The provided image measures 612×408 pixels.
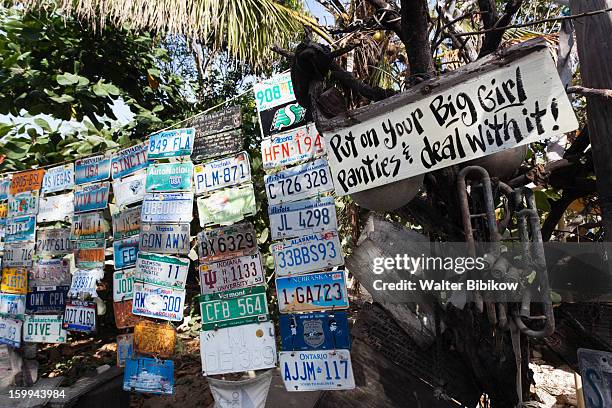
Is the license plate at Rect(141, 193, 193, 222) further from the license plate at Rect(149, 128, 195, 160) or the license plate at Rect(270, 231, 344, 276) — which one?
the license plate at Rect(270, 231, 344, 276)

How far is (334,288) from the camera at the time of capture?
2656mm

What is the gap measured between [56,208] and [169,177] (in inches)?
64.8

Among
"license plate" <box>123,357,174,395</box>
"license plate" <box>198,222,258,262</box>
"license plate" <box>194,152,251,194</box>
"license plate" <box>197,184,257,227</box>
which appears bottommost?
"license plate" <box>123,357,174,395</box>

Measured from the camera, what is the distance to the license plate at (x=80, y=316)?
12.6 ft

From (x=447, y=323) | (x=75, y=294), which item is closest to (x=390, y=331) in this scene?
(x=447, y=323)

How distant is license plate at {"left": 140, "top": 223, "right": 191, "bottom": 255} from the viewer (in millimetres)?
3301

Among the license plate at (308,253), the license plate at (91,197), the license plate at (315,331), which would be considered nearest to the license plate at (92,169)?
the license plate at (91,197)

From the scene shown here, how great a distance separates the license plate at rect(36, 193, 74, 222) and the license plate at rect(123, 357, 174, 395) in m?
1.69

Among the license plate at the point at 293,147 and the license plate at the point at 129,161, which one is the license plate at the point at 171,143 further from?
the license plate at the point at 293,147

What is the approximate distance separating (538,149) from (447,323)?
1.91 metres

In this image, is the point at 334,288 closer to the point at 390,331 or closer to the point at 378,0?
the point at 390,331

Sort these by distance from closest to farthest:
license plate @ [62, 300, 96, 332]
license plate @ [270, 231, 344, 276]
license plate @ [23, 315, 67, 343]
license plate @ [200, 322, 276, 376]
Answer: license plate @ [270, 231, 344, 276] → license plate @ [200, 322, 276, 376] → license plate @ [62, 300, 96, 332] → license plate @ [23, 315, 67, 343]

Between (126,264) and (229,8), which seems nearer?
(126,264)

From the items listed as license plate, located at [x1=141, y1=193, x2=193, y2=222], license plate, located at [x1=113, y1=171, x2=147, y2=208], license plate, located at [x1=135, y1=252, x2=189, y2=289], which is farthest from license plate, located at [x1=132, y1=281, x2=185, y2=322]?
license plate, located at [x1=113, y1=171, x2=147, y2=208]
